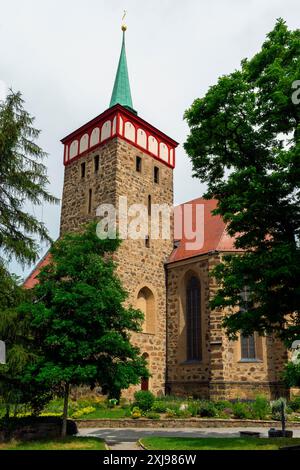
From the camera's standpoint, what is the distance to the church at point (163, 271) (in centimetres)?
2266

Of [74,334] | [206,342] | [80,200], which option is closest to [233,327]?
[74,334]

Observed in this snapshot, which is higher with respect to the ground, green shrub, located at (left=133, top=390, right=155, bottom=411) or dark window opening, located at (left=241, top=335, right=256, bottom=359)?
dark window opening, located at (left=241, top=335, right=256, bottom=359)

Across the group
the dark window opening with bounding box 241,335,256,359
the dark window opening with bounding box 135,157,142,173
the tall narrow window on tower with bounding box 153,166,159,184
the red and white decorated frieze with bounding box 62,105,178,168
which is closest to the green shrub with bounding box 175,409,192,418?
the dark window opening with bounding box 241,335,256,359

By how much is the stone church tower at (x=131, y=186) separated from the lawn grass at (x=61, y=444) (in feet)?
38.3

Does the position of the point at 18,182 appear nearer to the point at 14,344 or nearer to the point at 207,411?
the point at 14,344

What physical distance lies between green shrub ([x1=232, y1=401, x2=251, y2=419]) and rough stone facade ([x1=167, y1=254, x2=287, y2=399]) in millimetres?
2227

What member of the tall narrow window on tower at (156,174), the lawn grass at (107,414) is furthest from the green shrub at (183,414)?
the tall narrow window on tower at (156,174)

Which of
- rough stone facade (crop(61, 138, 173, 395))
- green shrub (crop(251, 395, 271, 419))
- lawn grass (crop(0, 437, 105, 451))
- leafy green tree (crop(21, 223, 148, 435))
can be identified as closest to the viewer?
lawn grass (crop(0, 437, 105, 451))

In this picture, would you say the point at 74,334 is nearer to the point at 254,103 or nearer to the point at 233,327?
the point at 233,327

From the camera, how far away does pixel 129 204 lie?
2623 centimetres

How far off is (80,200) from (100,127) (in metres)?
4.88

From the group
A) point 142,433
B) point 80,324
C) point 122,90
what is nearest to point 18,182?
point 80,324

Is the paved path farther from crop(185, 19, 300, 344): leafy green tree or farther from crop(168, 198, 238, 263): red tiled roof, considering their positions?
crop(168, 198, 238, 263): red tiled roof

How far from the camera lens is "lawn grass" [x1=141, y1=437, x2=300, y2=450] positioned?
11435 millimetres
